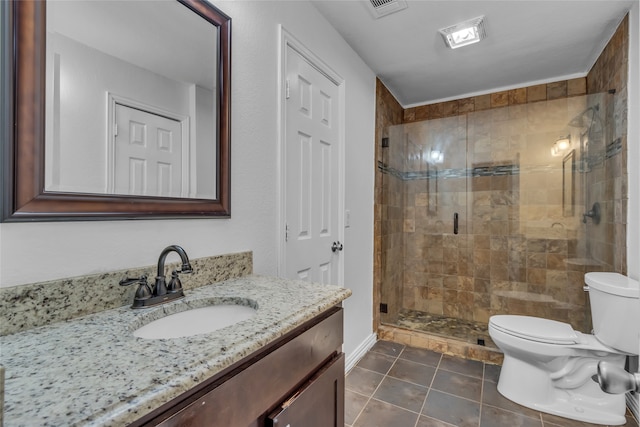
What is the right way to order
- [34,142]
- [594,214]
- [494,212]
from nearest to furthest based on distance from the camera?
[34,142] → [594,214] → [494,212]

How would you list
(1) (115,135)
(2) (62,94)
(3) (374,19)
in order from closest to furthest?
(2) (62,94), (1) (115,135), (3) (374,19)

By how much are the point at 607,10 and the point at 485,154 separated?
1306mm

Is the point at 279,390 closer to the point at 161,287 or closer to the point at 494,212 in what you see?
the point at 161,287

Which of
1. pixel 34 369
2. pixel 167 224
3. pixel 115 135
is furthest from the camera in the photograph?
pixel 167 224

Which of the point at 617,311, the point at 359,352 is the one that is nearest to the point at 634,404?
the point at 617,311

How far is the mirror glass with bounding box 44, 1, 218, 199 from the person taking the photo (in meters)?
0.77

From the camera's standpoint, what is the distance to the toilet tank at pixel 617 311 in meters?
1.57

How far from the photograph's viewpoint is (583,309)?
7.75 ft

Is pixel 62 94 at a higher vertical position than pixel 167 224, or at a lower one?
higher

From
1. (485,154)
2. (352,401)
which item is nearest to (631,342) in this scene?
(352,401)

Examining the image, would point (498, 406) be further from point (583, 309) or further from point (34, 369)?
point (34, 369)

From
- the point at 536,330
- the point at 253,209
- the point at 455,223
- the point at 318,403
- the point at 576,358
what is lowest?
the point at 576,358

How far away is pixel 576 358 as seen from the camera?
1741 mm

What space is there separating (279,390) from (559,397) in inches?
74.4
